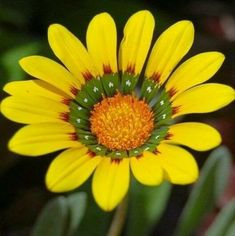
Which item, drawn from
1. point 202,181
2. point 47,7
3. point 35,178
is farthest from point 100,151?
point 47,7

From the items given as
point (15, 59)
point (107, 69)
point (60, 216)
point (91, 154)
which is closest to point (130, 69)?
point (107, 69)

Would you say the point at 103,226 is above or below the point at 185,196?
below

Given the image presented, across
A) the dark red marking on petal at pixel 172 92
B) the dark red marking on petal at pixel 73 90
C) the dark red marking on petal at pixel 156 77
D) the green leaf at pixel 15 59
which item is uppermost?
the green leaf at pixel 15 59

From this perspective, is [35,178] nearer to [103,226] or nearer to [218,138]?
[103,226]

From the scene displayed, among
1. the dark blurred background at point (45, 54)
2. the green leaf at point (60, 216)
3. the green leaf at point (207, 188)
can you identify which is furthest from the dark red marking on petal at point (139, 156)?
the dark blurred background at point (45, 54)

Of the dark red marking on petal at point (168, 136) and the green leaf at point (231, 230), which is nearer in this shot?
the dark red marking on petal at point (168, 136)

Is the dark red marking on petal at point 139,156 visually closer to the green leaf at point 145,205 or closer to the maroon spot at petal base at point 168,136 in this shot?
the maroon spot at petal base at point 168,136

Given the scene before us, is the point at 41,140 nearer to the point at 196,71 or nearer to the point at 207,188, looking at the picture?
the point at 196,71
